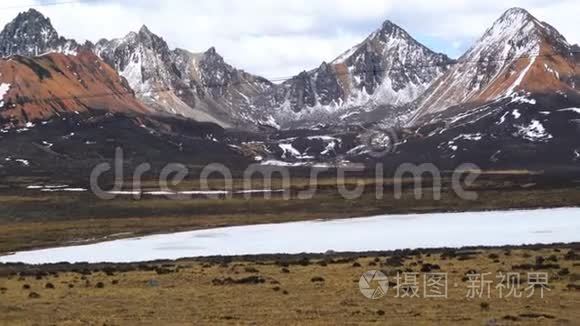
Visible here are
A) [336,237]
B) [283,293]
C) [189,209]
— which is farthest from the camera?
[189,209]

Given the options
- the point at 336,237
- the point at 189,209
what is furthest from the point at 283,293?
the point at 189,209

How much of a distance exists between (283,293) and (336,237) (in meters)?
35.4

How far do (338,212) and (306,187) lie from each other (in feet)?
152

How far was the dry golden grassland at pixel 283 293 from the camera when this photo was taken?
26.2m

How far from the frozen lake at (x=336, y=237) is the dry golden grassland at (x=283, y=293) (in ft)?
31.9

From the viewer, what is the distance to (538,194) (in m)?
117

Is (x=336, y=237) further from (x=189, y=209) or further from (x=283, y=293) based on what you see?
(x=189, y=209)

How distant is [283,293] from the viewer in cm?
3238

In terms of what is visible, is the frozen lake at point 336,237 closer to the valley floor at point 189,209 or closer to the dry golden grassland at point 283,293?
the valley floor at point 189,209

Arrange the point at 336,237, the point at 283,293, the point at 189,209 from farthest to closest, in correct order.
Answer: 1. the point at 189,209
2. the point at 336,237
3. the point at 283,293

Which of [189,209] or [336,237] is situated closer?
[336,237]

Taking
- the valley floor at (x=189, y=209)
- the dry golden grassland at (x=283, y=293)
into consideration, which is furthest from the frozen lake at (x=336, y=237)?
the dry golden grassland at (x=283, y=293)

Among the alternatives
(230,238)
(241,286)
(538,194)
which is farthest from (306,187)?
(241,286)

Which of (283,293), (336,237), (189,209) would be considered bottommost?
(283,293)
